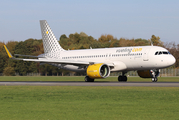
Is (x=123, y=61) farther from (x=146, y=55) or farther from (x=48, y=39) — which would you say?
(x=48, y=39)

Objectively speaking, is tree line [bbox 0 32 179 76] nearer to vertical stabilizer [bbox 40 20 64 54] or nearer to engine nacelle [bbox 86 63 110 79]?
vertical stabilizer [bbox 40 20 64 54]

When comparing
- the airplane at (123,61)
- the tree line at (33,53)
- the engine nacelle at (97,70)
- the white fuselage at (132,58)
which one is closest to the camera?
the white fuselage at (132,58)

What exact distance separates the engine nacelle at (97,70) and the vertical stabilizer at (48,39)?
40.6 feet

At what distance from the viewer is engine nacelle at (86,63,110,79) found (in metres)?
37.4

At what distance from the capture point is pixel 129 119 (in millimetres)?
11156

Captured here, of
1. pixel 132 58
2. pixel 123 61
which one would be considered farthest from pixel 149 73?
pixel 123 61

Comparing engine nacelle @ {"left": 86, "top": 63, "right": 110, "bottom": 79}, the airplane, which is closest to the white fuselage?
the airplane

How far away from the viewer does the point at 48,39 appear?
5038 cm

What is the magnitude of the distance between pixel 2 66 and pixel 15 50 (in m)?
7.40

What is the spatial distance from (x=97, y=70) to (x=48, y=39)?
15594mm

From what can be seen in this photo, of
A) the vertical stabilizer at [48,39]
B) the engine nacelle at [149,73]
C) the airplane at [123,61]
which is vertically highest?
the vertical stabilizer at [48,39]

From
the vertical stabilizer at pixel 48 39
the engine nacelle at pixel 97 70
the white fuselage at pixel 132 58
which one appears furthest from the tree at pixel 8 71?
the engine nacelle at pixel 97 70

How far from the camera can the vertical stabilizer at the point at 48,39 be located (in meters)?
49.7

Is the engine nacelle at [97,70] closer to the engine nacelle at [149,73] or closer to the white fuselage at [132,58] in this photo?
the white fuselage at [132,58]
